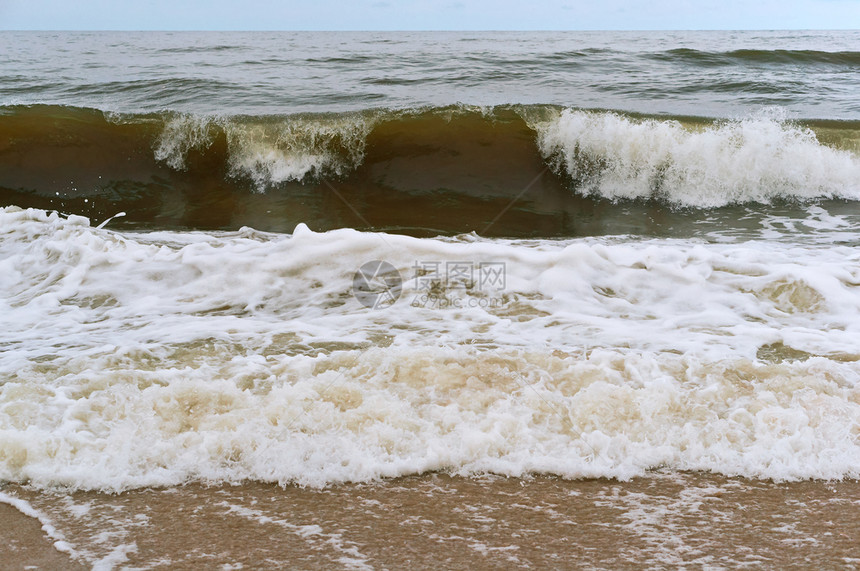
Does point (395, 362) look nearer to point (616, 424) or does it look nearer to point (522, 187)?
point (616, 424)

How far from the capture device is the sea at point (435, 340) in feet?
7.39

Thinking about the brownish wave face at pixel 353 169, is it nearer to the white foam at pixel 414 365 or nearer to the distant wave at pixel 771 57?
the white foam at pixel 414 365

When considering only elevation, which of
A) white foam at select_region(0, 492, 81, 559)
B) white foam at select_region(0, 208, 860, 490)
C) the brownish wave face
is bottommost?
white foam at select_region(0, 492, 81, 559)

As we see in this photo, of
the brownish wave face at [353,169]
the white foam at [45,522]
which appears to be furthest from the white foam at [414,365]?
A: the brownish wave face at [353,169]

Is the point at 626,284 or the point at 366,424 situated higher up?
the point at 626,284

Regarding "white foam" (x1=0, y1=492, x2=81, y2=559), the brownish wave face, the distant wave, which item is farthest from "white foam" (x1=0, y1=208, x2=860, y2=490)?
the distant wave

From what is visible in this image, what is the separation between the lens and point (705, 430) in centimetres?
270

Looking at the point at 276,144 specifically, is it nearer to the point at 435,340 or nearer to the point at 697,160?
the point at 697,160

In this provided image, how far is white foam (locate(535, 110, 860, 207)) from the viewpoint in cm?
761

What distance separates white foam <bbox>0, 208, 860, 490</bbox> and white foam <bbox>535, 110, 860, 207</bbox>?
278 centimetres

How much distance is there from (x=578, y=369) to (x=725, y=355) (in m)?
0.82

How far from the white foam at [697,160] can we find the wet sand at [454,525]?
5.67 metres

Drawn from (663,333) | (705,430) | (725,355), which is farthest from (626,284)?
(705,430)

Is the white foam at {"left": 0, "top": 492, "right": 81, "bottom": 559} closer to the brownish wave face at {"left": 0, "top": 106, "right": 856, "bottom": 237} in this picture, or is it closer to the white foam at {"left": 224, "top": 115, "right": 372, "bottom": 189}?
the brownish wave face at {"left": 0, "top": 106, "right": 856, "bottom": 237}
